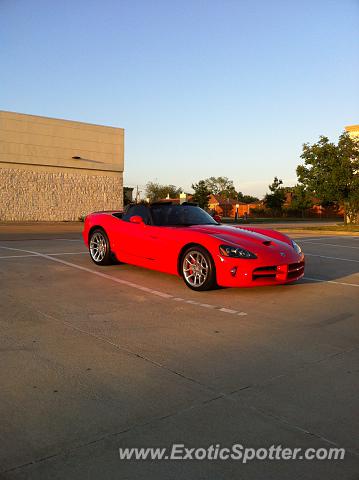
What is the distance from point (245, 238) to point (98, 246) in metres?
3.16

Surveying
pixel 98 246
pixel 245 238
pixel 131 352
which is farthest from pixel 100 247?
pixel 131 352

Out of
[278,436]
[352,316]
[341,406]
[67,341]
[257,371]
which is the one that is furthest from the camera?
[352,316]


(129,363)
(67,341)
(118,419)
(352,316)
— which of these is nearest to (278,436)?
(118,419)

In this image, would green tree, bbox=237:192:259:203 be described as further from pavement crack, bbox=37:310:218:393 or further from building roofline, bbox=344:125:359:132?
pavement crack, bbox=37:310:218:393

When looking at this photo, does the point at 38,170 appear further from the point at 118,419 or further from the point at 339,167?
the point at 118,419

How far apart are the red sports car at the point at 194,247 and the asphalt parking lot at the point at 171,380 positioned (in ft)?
1.19

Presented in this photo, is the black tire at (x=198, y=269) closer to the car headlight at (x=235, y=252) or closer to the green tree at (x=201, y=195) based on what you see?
the car headlight at (x=235, y=252)

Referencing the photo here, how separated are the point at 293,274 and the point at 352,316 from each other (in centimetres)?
150

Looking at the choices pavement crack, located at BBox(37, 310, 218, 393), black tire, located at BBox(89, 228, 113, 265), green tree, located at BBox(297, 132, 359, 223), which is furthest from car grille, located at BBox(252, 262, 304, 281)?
green tree, located at BBox(297, 132, 359, 223)

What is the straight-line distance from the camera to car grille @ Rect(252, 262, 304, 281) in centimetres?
618

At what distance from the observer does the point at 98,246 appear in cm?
859

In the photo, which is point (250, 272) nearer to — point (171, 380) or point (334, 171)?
point (171, 380)

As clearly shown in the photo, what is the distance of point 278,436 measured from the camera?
250 centimetres

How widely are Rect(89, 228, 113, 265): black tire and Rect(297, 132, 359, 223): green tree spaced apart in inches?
919
